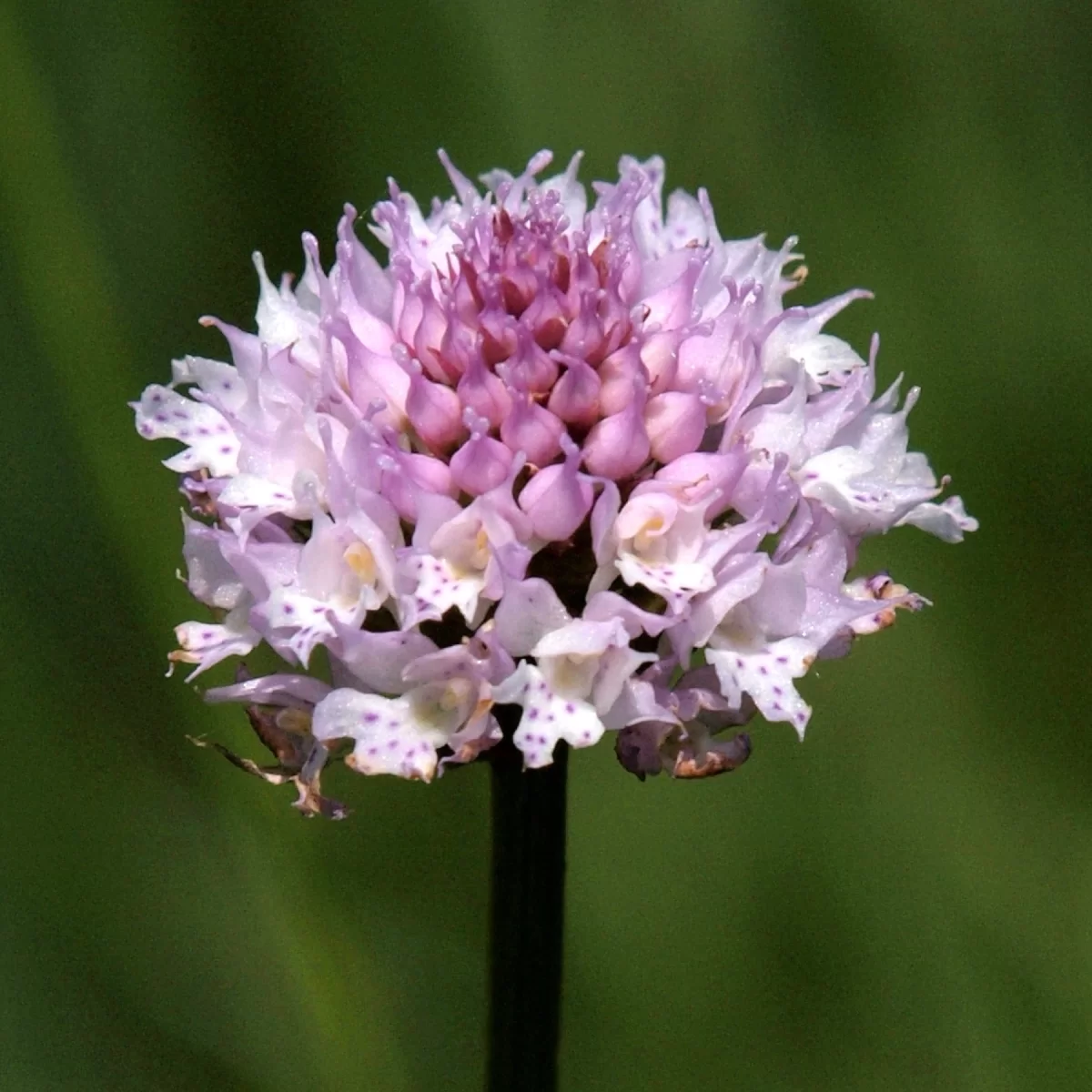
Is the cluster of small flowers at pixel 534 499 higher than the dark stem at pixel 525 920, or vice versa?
the cluster of small flowers at pixel 534 499

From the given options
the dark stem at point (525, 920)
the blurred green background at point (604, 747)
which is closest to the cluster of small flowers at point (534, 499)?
the dark stem at point (525, 920)

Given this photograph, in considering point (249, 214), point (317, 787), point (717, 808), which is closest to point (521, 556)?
point (317, 787)

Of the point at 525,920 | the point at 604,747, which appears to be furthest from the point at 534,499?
the point at 604,747

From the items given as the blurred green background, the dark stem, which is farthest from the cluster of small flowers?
the blurred green background

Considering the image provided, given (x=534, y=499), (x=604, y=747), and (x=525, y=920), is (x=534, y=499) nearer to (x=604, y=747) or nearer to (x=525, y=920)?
(x=525, y=920)

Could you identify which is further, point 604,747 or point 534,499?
point 604,747

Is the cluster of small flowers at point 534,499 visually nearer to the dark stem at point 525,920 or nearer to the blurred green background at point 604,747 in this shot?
the dark stem at point 525,920

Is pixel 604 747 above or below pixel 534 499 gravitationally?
below
